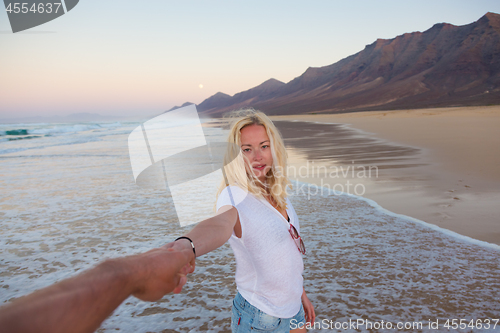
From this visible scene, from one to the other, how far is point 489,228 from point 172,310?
443cm

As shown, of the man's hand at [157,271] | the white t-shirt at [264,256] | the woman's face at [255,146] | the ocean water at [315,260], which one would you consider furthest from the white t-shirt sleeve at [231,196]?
the ocean water at [315,260]

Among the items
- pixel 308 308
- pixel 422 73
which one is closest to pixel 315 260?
pixel 308 308

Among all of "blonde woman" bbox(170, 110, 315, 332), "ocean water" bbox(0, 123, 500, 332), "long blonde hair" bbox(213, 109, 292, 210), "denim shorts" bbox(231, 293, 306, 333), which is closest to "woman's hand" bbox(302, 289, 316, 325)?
"blonde woman" bbox(170, 110, 315, 332)

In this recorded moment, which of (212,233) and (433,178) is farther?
(433,178)

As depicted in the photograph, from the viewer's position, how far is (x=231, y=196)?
177 centimetres

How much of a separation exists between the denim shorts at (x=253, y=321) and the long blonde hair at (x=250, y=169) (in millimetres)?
596

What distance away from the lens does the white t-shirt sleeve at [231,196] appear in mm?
1734

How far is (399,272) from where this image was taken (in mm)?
3611

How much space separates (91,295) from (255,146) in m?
1.50

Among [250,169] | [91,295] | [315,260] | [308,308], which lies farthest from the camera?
[315,260]

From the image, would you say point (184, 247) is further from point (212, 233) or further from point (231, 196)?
point (231, 196)

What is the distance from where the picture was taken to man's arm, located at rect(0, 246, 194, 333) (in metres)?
0.60

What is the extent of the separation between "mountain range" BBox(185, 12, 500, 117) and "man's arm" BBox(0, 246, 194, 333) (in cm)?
9019

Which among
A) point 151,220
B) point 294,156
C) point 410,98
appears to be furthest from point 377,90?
point 151,220
